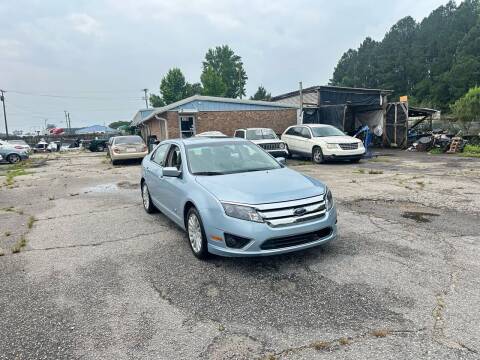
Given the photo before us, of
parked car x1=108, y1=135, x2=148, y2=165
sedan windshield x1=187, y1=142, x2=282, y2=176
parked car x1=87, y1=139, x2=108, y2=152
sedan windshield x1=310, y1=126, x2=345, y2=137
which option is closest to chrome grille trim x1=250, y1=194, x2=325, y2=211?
sedan windshield x1=187, y1=142, x2=282, y2=176

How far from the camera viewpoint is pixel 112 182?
1156 centimetres

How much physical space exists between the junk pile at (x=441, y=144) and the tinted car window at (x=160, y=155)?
15.7m

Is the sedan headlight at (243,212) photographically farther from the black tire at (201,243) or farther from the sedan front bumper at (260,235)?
the black tire at (201,243)

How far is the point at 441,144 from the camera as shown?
58.6 feet

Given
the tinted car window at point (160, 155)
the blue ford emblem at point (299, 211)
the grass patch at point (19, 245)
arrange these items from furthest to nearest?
the tinted car window at point (160, 155)
the grass patch at point (19, 245)
the blue ford emblem at point (299, 211)

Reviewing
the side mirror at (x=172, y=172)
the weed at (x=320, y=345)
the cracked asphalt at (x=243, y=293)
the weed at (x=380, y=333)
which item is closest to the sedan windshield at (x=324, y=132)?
the cracked asphalt at (x=243, y=293)

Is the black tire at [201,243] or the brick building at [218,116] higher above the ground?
the brick building at [218,116]

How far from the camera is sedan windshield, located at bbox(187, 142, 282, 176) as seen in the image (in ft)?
16.2

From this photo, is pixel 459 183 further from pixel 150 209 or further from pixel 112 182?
pixel 112 182

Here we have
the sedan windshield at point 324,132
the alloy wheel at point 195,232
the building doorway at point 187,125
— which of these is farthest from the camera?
the building doorway at point 187,125

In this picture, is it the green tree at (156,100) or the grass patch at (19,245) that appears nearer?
the grass patch at (19,245)

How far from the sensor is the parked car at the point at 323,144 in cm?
1416

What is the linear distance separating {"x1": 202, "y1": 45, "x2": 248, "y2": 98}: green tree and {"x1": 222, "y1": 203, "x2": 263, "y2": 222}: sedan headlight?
75.4 metres

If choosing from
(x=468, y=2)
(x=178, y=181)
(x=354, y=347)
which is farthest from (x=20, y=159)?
(x=468, y=2)
